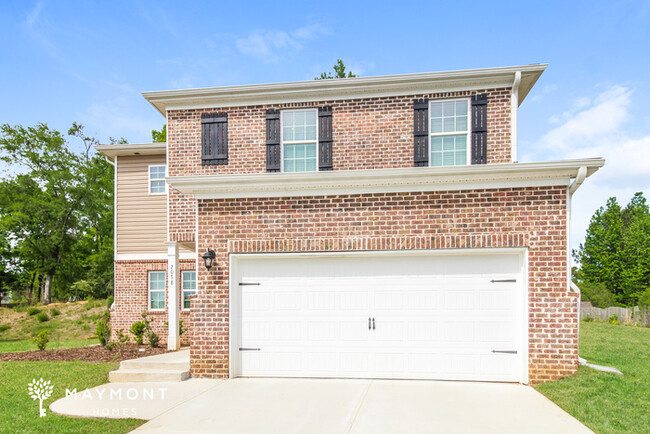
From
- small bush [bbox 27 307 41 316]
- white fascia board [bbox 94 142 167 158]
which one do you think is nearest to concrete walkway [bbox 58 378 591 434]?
white fascia board [bbox 94 142 167 158]

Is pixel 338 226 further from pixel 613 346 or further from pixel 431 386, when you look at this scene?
pixel 613 346

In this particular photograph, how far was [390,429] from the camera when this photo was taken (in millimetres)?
5418

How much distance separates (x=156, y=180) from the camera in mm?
14664

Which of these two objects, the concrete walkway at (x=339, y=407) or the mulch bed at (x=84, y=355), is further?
the mulch bed at (x=84, y=355)

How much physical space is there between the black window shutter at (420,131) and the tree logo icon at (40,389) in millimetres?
8650

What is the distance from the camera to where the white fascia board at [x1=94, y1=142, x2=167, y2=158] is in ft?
46.6

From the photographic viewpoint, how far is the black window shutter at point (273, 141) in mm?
11031

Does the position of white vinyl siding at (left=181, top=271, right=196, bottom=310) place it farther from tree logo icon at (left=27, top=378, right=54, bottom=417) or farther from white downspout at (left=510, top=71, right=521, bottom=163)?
white downspout at (left=510, top=71, right=521, bottom=163)

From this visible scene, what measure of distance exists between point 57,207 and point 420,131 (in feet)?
93.9

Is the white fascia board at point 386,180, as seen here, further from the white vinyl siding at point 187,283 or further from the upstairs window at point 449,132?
the white vinyl siding at point 187,283

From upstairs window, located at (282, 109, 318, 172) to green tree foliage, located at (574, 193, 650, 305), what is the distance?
35946 millimetres

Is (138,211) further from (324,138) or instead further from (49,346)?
(324,138)

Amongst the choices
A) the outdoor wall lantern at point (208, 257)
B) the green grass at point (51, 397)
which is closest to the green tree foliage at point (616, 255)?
the outdoor wall lantern at point (208, 257)

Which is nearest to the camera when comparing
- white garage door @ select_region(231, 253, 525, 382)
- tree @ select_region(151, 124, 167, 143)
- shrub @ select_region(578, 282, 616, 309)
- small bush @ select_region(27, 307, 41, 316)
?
white garage door @ select_region(231, 253, 525, 382)
